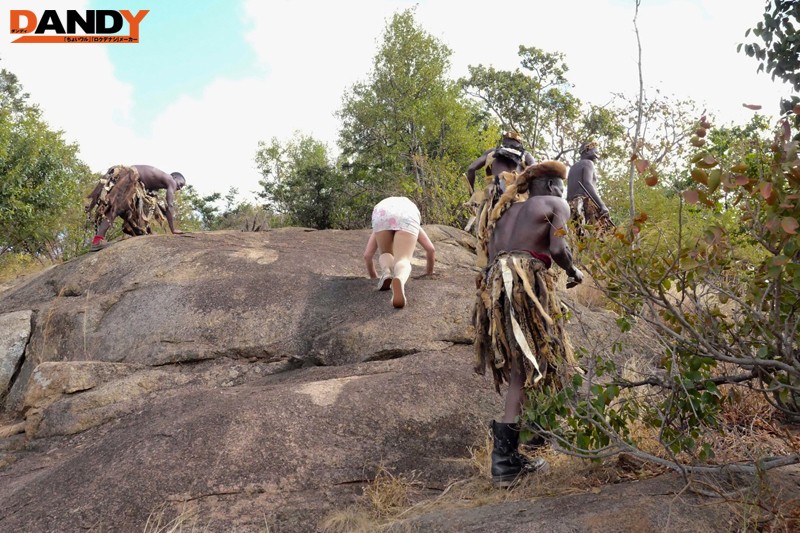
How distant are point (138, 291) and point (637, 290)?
6.11 m

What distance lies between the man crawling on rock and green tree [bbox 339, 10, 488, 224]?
11587 millimetres

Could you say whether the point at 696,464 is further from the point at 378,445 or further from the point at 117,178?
the point at 117,178

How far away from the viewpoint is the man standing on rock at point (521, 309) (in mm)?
4277

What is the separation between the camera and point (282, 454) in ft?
15.2

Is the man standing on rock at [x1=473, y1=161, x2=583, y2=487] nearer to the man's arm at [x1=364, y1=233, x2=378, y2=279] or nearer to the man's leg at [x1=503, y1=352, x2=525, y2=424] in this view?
the man's leg at [x1=503, y1=352, x2=525, y2=424]

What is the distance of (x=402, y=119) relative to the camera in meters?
26.3

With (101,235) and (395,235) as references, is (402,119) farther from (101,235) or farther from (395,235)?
(395,235)

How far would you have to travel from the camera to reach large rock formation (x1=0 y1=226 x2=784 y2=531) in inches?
173

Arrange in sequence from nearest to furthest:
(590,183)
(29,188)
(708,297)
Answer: (708,297)
(590,183)
(29,188)

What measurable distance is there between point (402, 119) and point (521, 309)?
22.5 m

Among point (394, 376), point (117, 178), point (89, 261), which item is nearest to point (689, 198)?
point (394, 376)

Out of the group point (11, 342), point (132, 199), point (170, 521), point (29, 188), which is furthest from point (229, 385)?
point (29, 188)

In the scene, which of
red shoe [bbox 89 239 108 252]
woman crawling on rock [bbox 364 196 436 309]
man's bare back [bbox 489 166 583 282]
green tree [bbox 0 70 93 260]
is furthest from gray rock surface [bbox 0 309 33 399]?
green tree [bbox 0 70 93 260]

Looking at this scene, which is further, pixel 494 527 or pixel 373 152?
pixel 373 152
